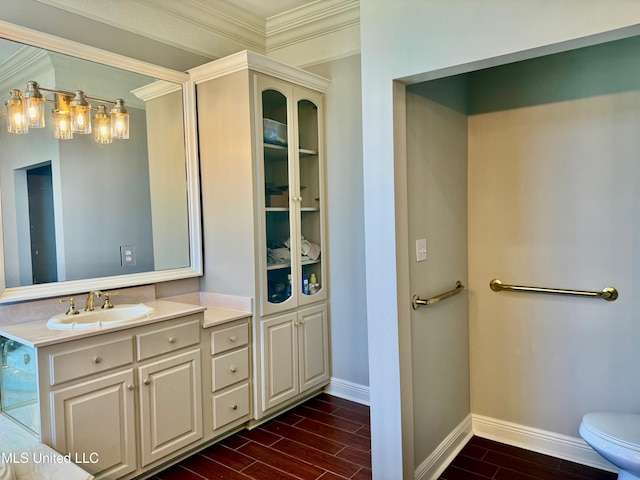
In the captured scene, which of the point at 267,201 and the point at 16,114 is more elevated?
the point at 16,114

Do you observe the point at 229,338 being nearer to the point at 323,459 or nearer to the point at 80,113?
the point at 323,459

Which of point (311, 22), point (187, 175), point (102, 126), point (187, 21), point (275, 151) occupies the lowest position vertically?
point (187, 175)

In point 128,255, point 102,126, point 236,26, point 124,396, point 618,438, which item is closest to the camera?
point 618,438

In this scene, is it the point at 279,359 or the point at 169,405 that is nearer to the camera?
the point at 169,405

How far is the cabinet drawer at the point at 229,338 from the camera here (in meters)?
2.50

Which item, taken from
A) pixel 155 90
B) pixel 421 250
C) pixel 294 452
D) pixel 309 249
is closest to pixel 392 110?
pixel 421 250

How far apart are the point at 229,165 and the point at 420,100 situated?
1262mm

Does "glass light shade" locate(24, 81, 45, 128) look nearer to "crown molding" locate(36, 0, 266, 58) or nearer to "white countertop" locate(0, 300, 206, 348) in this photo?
"crown molding" locate(36, 0, 266, 58)

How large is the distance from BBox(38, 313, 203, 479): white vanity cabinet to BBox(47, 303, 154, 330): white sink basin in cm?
7

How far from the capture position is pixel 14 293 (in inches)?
82.0

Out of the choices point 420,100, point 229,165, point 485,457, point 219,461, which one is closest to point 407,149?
point 420,100

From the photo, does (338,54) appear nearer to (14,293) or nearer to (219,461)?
(14,293)

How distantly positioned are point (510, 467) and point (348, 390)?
1.22 metres

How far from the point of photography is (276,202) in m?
2.86
